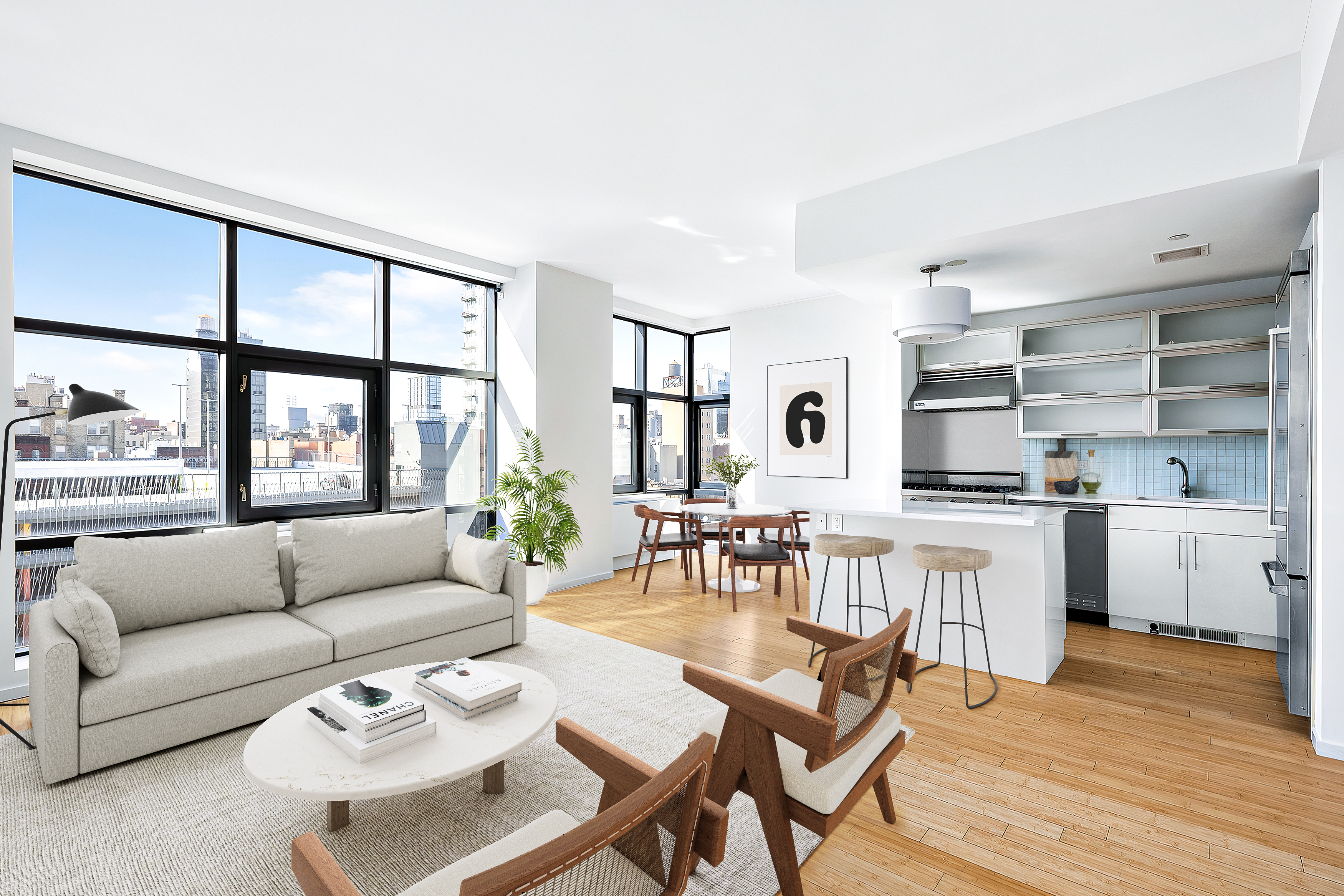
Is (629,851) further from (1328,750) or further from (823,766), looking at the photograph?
(1328,750)

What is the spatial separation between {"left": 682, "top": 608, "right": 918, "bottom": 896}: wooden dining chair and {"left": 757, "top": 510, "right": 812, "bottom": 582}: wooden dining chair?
8.14ft

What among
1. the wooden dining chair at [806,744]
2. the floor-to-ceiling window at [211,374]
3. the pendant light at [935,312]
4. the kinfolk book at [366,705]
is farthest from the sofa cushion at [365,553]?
the pendant light at [935,312]

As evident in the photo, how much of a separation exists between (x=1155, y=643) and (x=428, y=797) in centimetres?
454

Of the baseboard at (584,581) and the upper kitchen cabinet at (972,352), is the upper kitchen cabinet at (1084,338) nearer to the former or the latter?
the upper kitchen cabinet at (972,352)

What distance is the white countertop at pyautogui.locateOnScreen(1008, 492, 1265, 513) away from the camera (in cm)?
417

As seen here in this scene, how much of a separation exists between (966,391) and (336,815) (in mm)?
5326

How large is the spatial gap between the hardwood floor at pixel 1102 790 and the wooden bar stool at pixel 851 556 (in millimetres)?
126

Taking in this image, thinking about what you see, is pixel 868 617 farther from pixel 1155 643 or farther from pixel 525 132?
pixel 525 132

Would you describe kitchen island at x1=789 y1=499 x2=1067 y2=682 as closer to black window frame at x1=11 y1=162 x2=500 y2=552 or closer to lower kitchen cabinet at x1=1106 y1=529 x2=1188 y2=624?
lower kitchen cabinet at x1=1106 y1=529 x2=1188 y2=624

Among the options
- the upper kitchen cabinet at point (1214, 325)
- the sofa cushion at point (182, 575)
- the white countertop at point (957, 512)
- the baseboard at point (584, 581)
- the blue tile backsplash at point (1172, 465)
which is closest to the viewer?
the sofa cushion at point (182, 575)

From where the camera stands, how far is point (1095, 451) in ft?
17.0

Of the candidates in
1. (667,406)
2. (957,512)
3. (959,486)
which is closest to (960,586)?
(957,512)

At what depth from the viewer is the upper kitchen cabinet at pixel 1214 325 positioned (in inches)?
174

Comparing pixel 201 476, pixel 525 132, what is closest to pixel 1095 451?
pixel 525 132
